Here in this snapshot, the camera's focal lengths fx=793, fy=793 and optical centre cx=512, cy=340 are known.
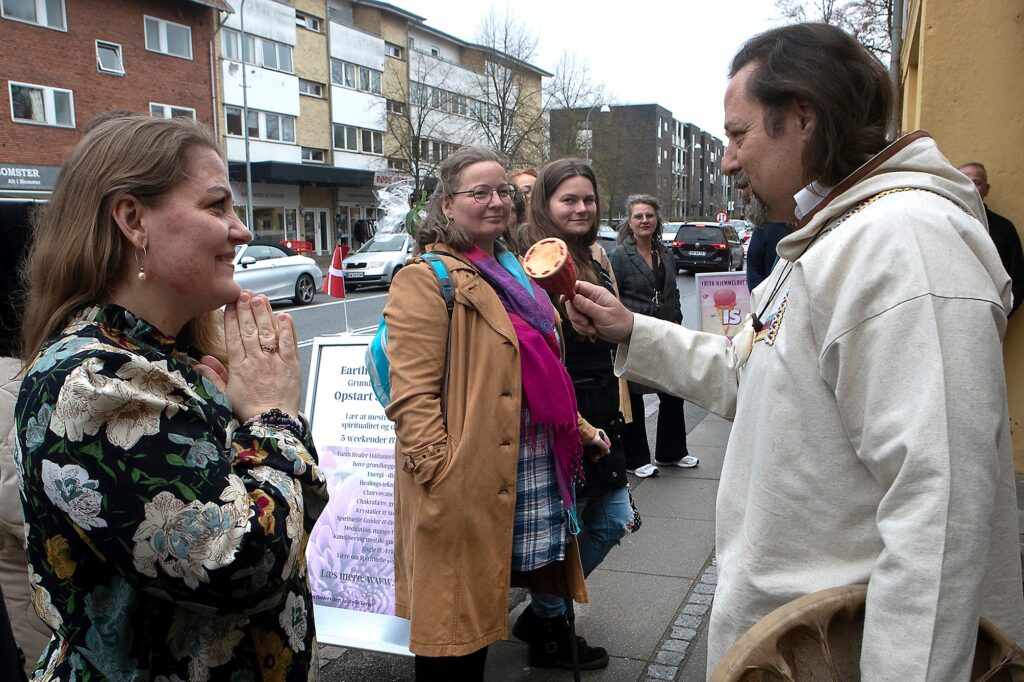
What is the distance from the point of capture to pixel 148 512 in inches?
51.6

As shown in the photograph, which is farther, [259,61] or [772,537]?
[259,61]

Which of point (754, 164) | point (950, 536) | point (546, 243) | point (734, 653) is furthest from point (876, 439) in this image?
point (546, 243)

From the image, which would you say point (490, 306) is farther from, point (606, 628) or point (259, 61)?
point (259, 61)

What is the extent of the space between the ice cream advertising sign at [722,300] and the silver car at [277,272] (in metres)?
11.8

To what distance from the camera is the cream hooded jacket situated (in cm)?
122

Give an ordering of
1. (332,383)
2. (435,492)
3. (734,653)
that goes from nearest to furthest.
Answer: (734,653) → (435,492) → (332,383)

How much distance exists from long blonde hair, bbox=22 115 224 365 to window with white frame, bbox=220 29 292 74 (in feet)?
116

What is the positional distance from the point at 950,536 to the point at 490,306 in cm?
168

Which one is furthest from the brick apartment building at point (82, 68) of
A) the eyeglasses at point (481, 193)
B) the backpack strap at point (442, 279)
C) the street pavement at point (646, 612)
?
the backpack strap at point (442, 279)

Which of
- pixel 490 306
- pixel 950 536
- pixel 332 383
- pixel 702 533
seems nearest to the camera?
pixel 950 536

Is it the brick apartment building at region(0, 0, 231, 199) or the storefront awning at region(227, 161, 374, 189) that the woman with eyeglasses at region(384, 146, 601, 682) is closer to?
the brick apartment building at region(0, 0, 231, 199)

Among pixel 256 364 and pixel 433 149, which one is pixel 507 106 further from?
pixel 256 364

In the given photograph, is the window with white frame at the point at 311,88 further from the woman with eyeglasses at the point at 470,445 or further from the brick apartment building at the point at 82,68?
the woman with eyeglasses at the point at 470,445

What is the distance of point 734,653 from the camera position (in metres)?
1.37
